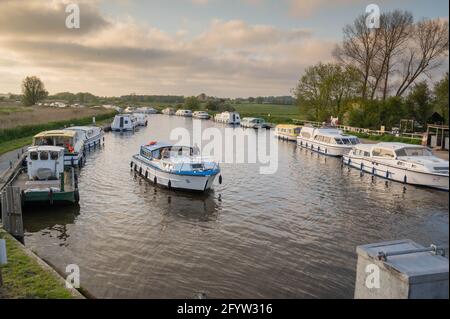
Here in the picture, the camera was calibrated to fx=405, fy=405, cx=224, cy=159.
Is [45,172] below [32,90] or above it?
below

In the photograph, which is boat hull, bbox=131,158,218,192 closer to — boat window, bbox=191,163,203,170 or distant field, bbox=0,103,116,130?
boat window, bbox=191,163,203,170

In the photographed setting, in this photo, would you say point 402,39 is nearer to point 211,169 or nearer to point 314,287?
point 211,169

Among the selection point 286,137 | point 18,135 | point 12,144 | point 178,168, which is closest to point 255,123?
point 286,137

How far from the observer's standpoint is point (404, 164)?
31406mm

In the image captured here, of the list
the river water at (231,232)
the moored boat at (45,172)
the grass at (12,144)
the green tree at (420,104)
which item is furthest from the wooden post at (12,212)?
the green tree at (420,104)

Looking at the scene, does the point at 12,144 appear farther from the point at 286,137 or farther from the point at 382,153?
the point at 286,137

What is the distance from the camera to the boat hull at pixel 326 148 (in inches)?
1793

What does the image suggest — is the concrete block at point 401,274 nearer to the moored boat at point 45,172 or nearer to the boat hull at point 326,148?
the moored boat at point 45,172

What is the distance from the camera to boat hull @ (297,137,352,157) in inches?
1793

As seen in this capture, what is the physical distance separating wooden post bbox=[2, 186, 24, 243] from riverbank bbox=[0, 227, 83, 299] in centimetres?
261

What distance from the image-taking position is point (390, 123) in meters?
56.4

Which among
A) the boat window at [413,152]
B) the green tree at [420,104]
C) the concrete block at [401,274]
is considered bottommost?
the boat window at [413,152]

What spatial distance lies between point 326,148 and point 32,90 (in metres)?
113
